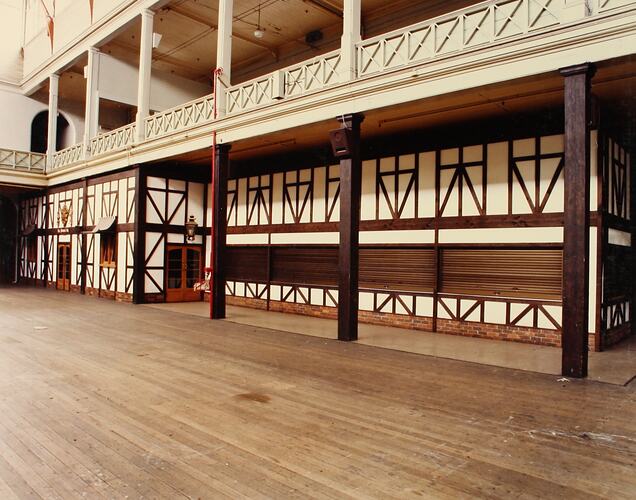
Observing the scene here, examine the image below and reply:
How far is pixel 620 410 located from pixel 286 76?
7.90 meters

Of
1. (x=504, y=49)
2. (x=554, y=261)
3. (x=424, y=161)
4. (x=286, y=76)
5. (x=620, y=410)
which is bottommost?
(x=620, y=410)

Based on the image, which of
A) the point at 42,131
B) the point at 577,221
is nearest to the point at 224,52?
the point at 577,221

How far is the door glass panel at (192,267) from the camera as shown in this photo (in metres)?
15.7

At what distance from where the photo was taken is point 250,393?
5.21m

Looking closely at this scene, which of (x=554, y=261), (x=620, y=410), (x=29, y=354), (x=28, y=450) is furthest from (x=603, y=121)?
(x=29, y=354)

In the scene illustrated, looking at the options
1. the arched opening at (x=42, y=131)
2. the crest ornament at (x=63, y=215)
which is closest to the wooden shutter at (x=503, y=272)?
the crest ornament at (x=63, y=215)

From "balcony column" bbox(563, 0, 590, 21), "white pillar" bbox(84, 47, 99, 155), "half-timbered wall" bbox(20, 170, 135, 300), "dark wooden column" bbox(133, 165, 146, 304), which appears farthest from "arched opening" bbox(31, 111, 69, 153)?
"balcony column" bbox(563, 0, 590, 21)

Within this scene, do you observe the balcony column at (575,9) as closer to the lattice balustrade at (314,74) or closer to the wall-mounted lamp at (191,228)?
the lattice balustrade at (314,74)

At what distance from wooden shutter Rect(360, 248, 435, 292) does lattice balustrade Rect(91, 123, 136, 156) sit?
8.36 meters

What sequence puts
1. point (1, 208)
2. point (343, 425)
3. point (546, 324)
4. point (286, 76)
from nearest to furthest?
point (343, 425)
point (546, 324)
point (286, 76)
point (1, 208)

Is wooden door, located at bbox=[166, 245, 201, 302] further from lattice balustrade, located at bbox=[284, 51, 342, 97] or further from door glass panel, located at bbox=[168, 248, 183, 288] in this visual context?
lattice balustrade, located at bbox=[284, 51, 342, 97]

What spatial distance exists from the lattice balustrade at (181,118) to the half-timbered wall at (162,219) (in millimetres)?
1784

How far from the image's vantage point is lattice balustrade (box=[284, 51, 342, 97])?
876 cm

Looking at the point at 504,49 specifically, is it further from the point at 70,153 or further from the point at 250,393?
the point at 70,153
